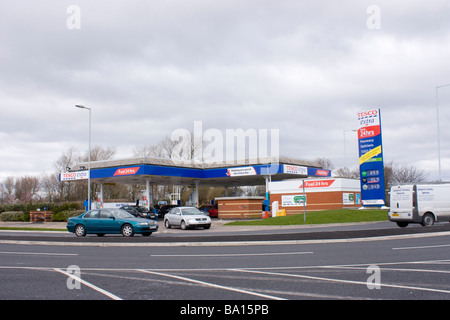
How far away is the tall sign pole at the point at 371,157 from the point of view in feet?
116

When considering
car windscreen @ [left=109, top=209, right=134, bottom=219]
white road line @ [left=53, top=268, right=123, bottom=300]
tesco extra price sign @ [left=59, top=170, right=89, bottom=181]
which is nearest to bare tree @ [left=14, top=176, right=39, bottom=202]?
tesco extra price sign @ [left=59, top=170, right=89, bottom=181]

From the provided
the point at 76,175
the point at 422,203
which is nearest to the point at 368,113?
the point at 422,203

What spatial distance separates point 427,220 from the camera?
22.4m

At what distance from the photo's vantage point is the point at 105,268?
1091cm

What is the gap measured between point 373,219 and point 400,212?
749 centimetres

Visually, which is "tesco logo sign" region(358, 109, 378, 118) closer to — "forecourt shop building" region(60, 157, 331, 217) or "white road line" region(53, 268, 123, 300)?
"forecourt shop building" region(60, 157, 331, 217)

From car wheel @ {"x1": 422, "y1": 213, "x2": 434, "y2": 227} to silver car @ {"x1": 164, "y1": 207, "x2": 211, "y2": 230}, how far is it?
41.9 feet

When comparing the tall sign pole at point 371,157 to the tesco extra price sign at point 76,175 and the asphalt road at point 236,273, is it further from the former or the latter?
the tesco extra price sign at point 76,175

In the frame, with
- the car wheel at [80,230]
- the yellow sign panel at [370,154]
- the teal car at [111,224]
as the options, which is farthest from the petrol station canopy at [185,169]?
the teal car at [111,224]

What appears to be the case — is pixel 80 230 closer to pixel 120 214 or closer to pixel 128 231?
pixel 120 214

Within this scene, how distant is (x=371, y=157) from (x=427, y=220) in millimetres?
13802

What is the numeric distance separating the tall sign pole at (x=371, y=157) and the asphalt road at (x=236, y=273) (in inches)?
776
